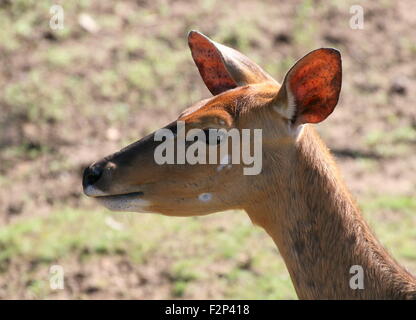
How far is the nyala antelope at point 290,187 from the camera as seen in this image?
460 cm

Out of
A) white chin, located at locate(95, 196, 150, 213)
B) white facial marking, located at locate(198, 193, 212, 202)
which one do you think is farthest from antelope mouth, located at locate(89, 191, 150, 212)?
white facial marking, located at locate(198, 193, 212, 202)

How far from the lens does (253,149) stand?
4668 mm

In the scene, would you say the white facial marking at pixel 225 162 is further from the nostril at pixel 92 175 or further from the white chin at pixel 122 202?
the nostril at pixel 92 175

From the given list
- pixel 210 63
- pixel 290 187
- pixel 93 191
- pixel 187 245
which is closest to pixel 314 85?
pixel 290 187

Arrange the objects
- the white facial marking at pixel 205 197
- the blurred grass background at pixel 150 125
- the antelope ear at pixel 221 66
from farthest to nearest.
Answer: the blurred grass background at pixel 150 125 < the antelope ear at pixel 221 66 < the white facial marking at pixel 205 197

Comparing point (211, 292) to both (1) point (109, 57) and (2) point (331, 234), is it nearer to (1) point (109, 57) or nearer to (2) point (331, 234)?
(2) point (331, 234)

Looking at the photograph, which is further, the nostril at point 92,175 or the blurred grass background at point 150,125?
the blurred grass background at point 150,125

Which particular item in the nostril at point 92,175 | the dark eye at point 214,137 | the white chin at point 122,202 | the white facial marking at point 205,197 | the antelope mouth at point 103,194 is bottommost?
the white chin at point 122,202

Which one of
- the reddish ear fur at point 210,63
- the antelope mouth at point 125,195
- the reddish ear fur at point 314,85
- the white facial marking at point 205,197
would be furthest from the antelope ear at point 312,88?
the antelope mouth at point 125,195

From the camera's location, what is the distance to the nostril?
15.7 ft

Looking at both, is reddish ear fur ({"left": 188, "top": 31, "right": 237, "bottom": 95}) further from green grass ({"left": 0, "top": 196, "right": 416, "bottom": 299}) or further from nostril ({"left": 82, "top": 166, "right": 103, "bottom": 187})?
green grass ({"left": 0, "top": 196, "right": 416, "bottom": 299})

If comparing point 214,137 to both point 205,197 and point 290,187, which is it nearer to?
point 205,197
